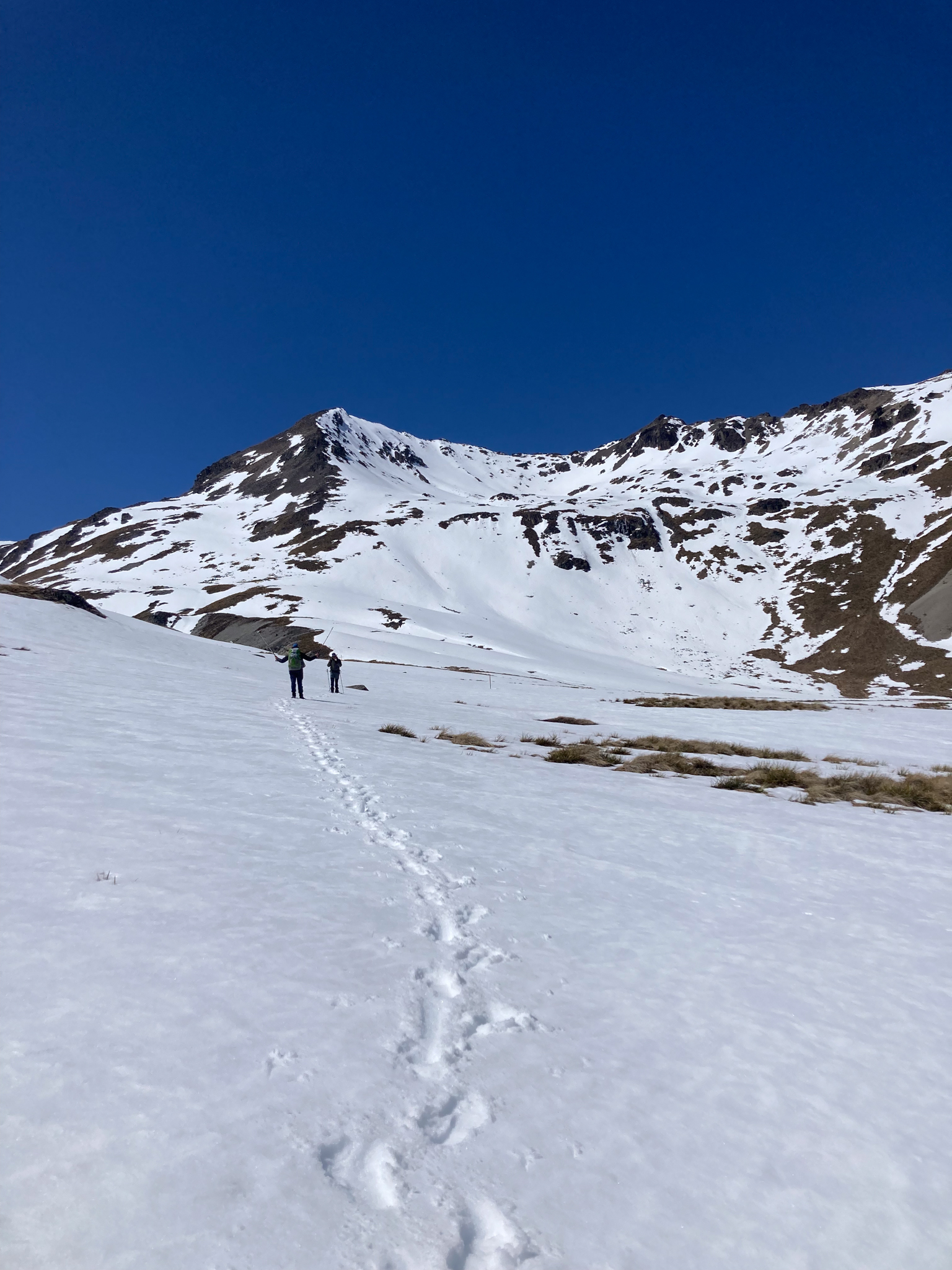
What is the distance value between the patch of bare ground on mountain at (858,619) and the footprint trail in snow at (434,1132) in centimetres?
8004

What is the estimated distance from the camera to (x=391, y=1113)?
11.0 ft

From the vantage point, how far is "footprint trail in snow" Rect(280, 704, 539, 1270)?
270cm

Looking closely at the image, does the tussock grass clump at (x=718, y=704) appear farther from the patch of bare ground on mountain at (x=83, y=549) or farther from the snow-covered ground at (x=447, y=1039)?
the patch of bare ground on mountain at (x=83, y=549)

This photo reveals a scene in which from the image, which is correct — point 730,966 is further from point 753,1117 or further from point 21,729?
point 21,729

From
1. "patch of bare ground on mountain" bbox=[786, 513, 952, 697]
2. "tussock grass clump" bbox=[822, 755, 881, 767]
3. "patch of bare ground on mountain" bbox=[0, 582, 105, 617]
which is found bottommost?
"tussock grass clump" bbox=[822, 755, 881, 767]

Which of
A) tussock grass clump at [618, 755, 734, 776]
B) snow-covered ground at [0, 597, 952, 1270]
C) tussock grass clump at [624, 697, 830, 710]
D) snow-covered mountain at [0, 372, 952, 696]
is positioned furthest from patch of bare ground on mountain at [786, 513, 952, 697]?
snow-covered ground at [0, 597, 952, 1270]

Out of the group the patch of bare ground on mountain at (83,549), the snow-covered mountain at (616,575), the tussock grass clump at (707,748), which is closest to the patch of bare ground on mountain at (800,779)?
the tussock grass clump at (707,748)

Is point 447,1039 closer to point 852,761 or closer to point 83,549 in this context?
point 852,761

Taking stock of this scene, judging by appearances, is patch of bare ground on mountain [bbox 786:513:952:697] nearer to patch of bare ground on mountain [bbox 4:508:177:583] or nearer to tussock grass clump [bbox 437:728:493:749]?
tussock grass clump [bbox 437:728:493:749]

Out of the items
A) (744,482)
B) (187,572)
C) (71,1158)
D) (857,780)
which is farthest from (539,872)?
(744,482)

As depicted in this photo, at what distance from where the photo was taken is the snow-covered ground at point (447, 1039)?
277 centimetres

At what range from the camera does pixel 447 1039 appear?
4.07m

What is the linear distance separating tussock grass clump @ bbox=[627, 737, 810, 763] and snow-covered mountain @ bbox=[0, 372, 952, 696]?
41108 mm

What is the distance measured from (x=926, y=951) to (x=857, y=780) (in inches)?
441
